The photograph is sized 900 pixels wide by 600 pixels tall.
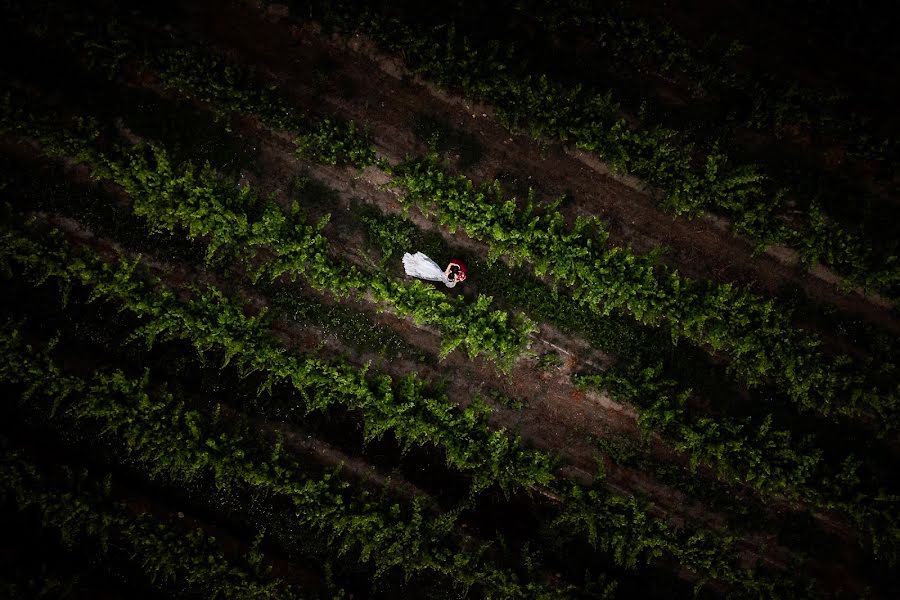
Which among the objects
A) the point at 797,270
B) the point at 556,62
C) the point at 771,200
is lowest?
the point at 797,270

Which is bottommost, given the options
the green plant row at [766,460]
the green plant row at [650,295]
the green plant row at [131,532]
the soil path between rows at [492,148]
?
the green plant row at [131,532]

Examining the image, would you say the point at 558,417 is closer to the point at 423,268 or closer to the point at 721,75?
the point at 423,268

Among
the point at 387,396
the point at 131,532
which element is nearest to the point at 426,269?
the point at 387,396

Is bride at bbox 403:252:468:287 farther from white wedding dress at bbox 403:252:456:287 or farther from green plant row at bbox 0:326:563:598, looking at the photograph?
green plant row at bbox 0:326:563:598

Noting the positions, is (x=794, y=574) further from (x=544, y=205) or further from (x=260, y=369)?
(x=260, y=369)

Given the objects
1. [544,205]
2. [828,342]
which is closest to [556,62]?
[544,205]

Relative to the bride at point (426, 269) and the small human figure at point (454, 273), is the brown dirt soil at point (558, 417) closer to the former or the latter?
the bride at point (426, 269)

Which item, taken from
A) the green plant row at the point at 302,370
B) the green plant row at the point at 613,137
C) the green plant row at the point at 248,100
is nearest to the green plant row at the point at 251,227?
the green plant row at the point at 302,370
